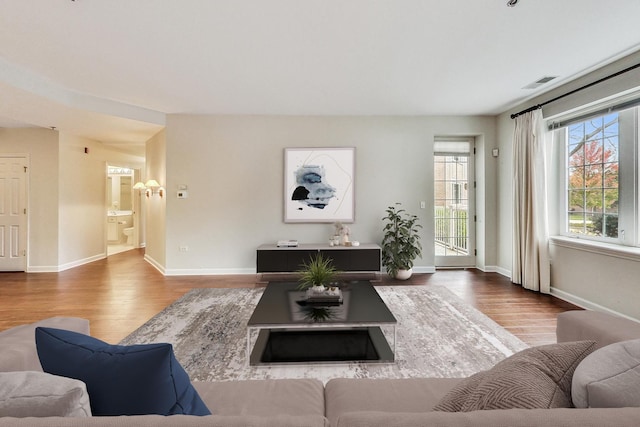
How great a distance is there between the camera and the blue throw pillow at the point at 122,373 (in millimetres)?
768

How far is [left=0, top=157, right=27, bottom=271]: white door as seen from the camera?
18.4 feet

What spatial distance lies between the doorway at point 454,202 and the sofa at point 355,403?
4.17m

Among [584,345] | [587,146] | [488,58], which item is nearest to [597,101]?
[587,146]

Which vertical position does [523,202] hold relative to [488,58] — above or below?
below

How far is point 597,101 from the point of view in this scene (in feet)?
11.5

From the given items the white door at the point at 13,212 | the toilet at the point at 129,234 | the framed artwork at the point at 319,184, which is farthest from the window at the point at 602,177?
the toilet at the point at 129,234

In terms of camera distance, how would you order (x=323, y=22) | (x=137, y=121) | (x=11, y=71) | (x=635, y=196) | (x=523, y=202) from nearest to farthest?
(x=323, y=22) < (x=635, y=196) < (x=11, y=71) < (x=523, y=202) < (x=137, y=121)

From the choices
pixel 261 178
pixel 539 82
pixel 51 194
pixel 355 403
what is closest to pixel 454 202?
pixel 539 82

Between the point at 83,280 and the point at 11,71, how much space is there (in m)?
3.06

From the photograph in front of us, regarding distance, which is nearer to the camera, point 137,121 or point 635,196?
point 635,196

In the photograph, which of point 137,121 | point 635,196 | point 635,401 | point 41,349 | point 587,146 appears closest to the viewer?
point 635,401

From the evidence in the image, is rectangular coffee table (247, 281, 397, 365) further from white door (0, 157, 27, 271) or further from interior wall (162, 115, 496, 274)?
white door (0, 157, 27, 271)

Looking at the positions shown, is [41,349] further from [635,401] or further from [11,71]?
[11,71]

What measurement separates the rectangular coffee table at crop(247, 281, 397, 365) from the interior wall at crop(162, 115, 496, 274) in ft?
8.39
